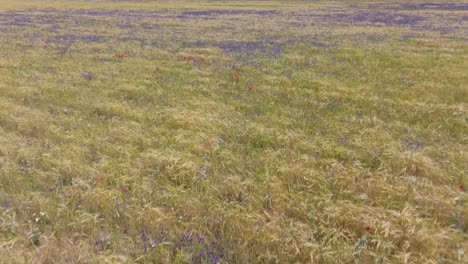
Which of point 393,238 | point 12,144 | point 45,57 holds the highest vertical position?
point 45,57

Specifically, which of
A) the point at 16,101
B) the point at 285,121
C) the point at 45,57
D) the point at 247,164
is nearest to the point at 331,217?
the point at 247,164

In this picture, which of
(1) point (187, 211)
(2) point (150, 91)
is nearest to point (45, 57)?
(2) point (150, 91)

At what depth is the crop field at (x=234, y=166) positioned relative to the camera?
173 inches

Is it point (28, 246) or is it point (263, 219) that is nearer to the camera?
point (28, 246)

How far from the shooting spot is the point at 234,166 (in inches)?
262

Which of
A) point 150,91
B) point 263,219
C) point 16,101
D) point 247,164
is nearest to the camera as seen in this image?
point 263,219

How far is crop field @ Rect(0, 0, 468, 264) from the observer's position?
438 cm

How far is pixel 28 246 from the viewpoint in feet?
14.1

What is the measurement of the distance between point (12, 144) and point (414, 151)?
1005 cm

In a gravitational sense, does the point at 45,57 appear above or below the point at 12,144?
above

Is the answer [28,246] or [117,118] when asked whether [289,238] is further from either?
[117,118]

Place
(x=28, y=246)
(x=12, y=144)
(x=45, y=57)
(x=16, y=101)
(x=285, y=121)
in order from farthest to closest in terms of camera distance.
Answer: (x=45, y=57), (x=16, y=101), (x=285, y=121), (x=12, y=144), (x=28, y=246)

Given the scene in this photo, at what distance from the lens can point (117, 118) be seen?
9.35 meters

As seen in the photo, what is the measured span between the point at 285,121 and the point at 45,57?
16.5 m
